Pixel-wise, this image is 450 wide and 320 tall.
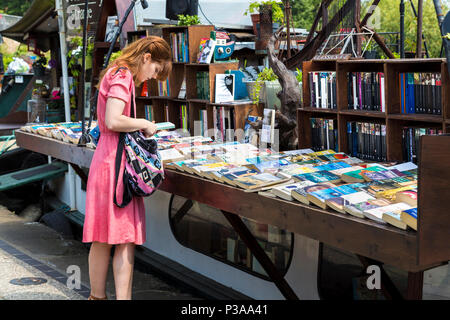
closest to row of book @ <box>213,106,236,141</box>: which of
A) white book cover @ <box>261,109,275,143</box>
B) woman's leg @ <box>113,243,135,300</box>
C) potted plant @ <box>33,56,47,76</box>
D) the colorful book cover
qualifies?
white book cover @ <box>261,109,275,143</box>

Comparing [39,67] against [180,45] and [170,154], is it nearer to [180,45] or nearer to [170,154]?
[180,45]

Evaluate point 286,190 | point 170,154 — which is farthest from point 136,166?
point 286,190

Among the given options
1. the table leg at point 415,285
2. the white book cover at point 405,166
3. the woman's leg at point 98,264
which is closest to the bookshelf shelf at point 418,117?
the white book cover at point 405,166

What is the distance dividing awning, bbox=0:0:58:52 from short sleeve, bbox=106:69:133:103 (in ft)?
18.8

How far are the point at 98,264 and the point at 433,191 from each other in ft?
6.89

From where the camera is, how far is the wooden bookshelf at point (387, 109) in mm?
3543

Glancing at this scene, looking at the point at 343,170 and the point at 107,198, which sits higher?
the point at 343,170

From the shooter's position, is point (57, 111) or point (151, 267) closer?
point (151, 267)

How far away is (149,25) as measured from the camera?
6.78 m

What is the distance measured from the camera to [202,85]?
18.0 ft

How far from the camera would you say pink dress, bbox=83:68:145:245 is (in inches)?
138
